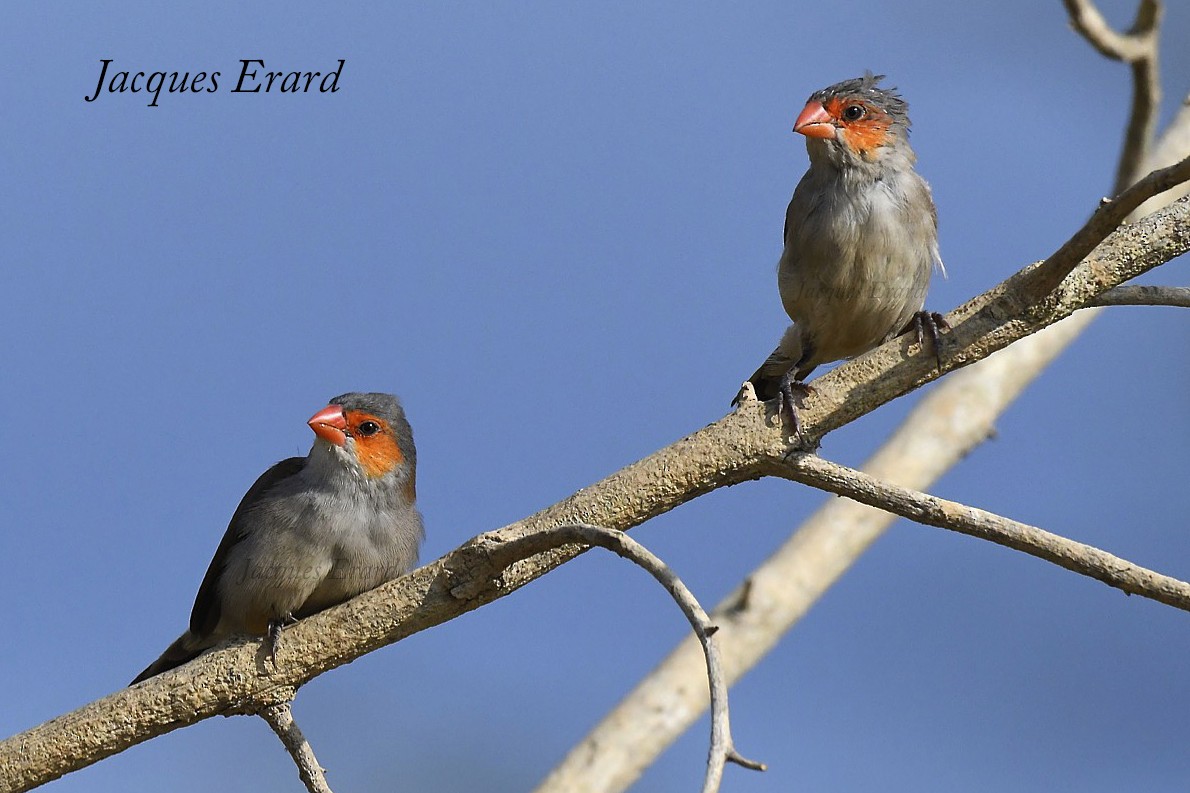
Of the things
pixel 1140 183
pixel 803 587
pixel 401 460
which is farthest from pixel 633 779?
pixel 1140 183

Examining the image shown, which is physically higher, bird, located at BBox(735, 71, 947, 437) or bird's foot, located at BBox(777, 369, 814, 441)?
bird, located at BBox(735, 71, 947, 437)

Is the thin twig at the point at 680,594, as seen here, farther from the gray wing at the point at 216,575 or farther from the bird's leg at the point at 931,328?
the gray wing at the point at 216,575

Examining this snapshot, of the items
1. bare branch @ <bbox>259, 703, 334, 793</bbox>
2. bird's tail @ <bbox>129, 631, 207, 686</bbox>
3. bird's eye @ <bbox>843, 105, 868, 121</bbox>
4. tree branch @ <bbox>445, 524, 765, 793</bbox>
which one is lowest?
bird's tail @ <bbox>129, 631, 207, 686</bbox>

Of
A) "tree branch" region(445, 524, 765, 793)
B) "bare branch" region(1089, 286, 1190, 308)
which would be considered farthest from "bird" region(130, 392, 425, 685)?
"bare branch" region(1089, 286, 1190, 308)

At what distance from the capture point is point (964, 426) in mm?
7070

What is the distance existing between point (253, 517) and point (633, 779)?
2.37 m

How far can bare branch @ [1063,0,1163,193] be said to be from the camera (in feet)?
17.7

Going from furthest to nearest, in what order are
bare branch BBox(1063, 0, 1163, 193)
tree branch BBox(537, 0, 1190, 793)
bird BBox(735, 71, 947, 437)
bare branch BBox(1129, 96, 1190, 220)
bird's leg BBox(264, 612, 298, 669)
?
bare branch BBox(1129, 96, 1190, 220) → tree branch BBox(537, 0, 1190, 793) → bare branch BBox(1063, 0, 1163, 193) → bird BBox(735, 71, 947, 437) → bird's leg BBox(264, 612, 298, 669)

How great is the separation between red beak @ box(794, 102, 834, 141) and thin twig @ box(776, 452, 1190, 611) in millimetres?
1841

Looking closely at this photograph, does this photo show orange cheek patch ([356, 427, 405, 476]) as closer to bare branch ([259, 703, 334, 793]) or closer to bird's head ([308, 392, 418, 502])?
bird's head ([308, 392, 418, 502])

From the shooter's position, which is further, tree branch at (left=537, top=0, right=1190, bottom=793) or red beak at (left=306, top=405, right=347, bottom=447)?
tree branch at (left=537, top=0, right=1190, bottom=793)

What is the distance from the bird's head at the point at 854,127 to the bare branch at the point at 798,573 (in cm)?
208

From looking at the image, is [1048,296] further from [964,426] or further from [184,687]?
[964,426]

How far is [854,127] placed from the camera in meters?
4.79
